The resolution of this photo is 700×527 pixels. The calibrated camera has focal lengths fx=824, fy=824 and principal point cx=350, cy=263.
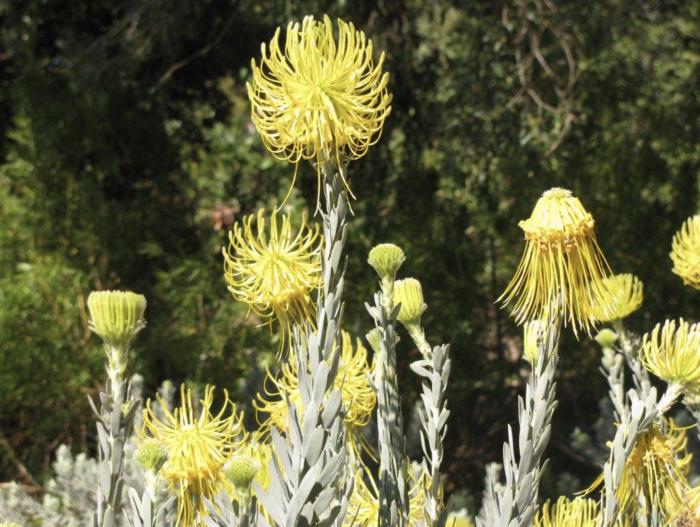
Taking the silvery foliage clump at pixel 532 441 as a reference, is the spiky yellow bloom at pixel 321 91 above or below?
above

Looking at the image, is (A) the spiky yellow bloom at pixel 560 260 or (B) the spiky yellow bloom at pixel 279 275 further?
(B) the spiky yellow bloom at pixel 279 275

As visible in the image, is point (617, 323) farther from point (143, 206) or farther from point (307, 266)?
point (143, 206)

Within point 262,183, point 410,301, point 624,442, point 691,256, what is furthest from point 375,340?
point 262,183

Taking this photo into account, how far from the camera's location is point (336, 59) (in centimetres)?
102

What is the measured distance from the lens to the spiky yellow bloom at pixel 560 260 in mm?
1096

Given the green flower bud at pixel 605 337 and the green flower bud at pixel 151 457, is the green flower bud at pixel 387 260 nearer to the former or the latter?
the green flower bud at pixel 151 457

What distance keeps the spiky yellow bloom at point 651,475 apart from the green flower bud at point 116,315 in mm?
686

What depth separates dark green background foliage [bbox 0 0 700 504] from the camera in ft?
11.6

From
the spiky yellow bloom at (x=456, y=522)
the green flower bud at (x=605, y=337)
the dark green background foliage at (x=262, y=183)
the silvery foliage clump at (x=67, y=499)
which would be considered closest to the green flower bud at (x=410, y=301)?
the spiky yellow bloom at (x=456, y=522)

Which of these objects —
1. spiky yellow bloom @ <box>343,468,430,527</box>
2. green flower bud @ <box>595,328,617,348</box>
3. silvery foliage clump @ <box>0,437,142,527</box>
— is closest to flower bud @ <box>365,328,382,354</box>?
spiky yellow bloom @ <box>343,468,430,527</box>

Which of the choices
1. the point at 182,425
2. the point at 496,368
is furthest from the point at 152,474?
the point at 496,368

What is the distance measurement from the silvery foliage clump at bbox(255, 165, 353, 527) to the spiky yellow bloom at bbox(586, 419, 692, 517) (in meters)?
0.46

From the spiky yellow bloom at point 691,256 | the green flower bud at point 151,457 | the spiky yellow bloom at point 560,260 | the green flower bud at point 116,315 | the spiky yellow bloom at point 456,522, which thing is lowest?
the spiky yellow bloom at point 456,522

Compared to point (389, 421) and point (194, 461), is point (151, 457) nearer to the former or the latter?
point (194, 461)
